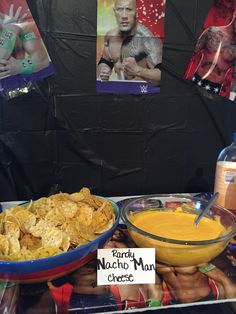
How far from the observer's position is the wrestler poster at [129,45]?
1.27m

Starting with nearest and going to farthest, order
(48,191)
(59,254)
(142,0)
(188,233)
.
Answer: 1. (59,254)
2. (188,233)
3. (142,0)
4. (48,191)

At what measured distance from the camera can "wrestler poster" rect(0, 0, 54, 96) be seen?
119cm

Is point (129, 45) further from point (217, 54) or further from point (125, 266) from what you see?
point (125, 266)

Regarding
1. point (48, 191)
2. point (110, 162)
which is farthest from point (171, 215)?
point (48, 191)

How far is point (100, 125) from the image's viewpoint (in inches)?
54.2

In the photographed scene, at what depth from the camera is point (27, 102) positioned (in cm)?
129

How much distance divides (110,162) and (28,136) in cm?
40

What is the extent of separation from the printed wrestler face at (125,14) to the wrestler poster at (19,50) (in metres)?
0.35

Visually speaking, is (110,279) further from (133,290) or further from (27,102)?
(27,102)

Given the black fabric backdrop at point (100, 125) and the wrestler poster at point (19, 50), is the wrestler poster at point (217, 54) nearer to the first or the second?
the black fabric backdrop at point (100, 125)

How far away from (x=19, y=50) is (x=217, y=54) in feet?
2.97

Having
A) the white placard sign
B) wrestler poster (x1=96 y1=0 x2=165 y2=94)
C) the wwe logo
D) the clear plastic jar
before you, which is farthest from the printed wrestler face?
the white placard sign

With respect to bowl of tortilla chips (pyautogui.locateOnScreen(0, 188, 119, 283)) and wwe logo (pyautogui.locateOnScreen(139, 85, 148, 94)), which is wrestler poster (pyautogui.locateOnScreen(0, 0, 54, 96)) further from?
bowl of tortilla chips (pyautogui.locateOnScreen(0, 188, 119, 283))

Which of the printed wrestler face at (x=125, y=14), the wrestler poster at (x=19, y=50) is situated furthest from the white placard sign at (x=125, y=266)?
the printed wrestler face at (x=125, y=14)
